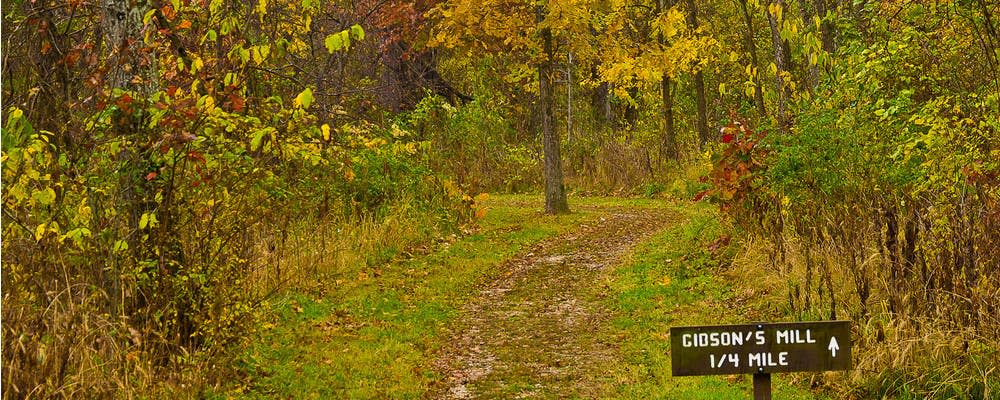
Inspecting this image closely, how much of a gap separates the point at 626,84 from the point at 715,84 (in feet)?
41.2

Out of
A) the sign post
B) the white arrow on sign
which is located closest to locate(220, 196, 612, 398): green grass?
the sign post

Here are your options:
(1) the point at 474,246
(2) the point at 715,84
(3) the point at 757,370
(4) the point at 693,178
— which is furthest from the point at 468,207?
(2) the point at 715,84

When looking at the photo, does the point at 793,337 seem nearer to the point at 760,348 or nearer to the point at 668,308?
the point at 760,348

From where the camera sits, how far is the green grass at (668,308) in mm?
7566

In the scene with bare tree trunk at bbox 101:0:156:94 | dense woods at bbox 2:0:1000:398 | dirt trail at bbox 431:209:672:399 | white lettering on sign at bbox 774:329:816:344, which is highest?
bare tree trunk at bbox 101:0:156:94

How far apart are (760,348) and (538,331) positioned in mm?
4367

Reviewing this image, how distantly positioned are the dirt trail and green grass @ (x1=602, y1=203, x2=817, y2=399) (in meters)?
0.24

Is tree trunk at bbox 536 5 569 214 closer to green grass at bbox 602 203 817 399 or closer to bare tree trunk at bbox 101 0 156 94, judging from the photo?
green grass at bbox 602 203 817 399

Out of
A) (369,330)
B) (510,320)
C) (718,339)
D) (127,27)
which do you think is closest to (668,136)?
(510,320)

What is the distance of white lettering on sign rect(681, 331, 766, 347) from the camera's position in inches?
209

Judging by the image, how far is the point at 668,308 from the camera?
33.0 ft

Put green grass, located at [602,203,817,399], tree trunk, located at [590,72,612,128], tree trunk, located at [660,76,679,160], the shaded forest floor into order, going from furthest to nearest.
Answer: tree trunk, located at [590,72,612,128], tree trunk, located at [660,76,679,160], the shaded forest floor, green grass, located at [602,203,817,399]

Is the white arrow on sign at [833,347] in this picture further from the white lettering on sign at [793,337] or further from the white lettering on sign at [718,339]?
the white lettering on sign at [718,339]

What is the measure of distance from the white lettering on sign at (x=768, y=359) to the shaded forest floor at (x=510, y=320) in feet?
6.45
